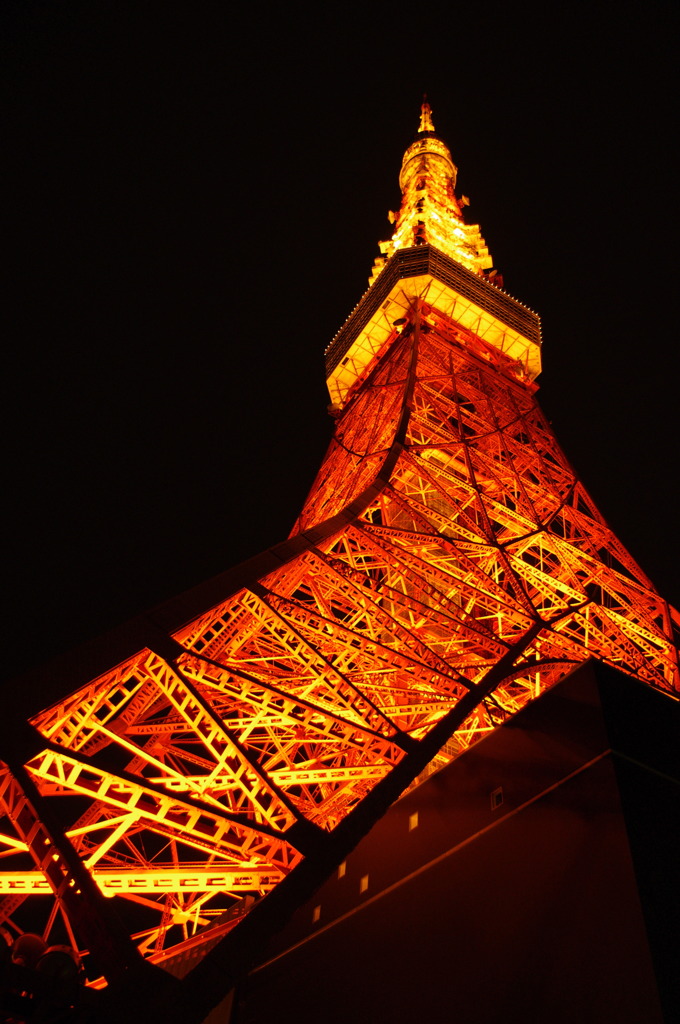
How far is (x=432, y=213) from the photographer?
2669cm

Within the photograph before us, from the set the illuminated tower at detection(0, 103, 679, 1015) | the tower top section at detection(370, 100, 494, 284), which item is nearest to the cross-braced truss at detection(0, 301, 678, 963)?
the illuminated tower at detection(0, 103, 679, 1015)

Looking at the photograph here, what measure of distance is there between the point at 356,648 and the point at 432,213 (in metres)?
20.5

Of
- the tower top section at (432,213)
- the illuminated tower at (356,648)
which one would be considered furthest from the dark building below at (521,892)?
the tower top section at (432,213)

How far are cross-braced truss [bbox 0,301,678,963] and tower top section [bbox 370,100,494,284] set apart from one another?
13.2ft

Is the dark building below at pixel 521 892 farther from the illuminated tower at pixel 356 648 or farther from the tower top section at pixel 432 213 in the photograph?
the tower top section at pixel 432 213

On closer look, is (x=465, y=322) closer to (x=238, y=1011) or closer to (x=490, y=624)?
(x=490, y=624)

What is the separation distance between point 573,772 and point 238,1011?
4428mm

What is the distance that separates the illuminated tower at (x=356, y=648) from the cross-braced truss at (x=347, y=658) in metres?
0.04

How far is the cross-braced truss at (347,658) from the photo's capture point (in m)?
6.55

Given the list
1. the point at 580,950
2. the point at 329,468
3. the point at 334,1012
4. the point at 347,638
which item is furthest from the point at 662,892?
the point at 329,468

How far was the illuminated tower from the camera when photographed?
6250mm

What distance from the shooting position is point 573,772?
695 cm

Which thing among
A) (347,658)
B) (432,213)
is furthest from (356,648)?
(432,213)

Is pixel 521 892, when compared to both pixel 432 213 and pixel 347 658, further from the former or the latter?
pixel 432 213
